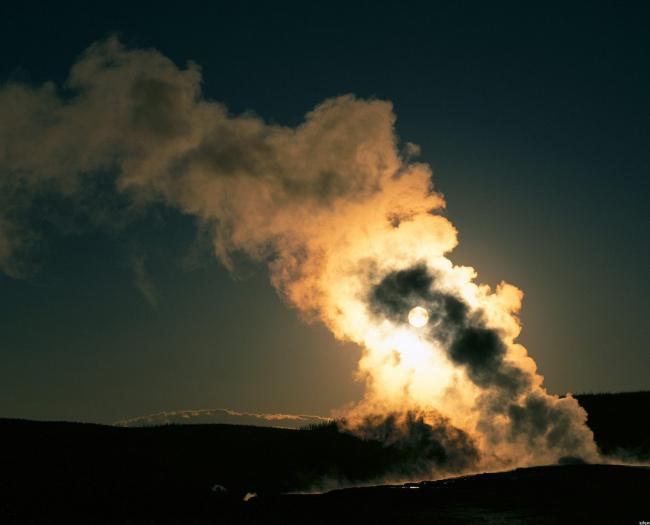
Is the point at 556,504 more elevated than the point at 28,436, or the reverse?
the point at 28,436

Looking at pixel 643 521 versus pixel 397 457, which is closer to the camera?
pixel 643 521

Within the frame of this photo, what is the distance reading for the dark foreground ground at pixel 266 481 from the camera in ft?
109

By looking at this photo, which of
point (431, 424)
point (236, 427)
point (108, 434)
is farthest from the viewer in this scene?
point (236, 427)

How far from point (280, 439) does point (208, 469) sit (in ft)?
54.0

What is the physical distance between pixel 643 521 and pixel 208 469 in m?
47.5

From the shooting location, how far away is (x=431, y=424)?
67500 mm

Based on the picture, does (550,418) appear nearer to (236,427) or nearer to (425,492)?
(425,492)

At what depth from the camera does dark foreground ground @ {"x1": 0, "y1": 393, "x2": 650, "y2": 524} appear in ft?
109

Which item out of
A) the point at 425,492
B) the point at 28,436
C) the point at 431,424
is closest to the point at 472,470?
the point at 431,424

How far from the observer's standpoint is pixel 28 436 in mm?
66500

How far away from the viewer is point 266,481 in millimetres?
63250

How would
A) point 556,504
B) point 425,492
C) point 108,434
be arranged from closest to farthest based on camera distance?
point 556,504 < point 425,492 < point 108,434

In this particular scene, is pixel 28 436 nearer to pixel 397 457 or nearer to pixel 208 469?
pixel 208 469

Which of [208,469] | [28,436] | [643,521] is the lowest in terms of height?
[643,521]
